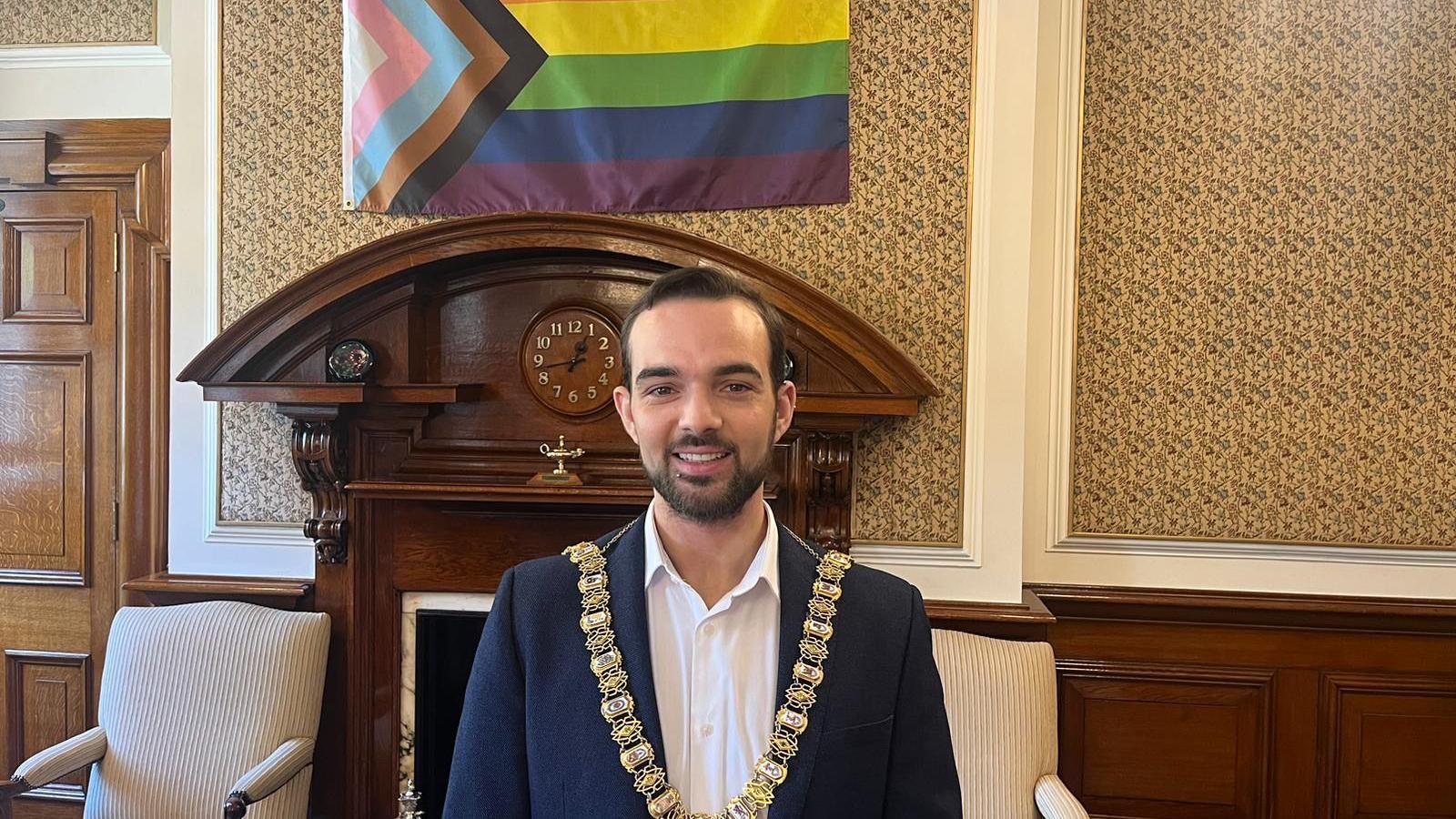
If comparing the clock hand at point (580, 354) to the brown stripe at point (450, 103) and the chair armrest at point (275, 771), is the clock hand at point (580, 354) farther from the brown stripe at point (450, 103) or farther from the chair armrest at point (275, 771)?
the chair armrest at point (275, 771)

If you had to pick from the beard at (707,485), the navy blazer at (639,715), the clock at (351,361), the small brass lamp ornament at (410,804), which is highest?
the clock at (351,361)

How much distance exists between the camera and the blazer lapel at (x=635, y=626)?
44.9 inches

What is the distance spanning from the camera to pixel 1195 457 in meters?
2.90

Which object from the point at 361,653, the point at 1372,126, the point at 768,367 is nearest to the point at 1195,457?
the point at 1372,126

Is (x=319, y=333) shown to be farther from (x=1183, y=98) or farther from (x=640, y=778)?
(x=1183, y=98)

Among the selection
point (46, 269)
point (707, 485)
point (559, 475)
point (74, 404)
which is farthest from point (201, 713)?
point (707, 485)

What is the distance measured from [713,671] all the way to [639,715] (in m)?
0.11

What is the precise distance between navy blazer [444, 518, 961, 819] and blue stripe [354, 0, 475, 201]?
207 centimetres

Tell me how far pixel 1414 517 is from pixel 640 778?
2.80 meters

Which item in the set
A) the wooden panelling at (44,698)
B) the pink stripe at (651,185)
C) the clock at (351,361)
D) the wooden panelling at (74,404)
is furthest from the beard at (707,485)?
the wooden panelling at (44,698)

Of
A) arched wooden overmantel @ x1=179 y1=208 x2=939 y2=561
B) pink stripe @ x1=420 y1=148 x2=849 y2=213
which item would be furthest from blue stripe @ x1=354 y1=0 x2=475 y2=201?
arched wooden overmantel @ x1=179 y1=208 x2=939 y2=561

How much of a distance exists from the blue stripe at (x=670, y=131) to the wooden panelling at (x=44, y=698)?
236cm

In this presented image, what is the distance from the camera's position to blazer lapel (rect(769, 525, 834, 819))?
1.11 m

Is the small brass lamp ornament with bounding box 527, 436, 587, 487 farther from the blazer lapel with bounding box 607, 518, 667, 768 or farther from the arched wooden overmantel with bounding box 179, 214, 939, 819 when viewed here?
the blazer lapel with bounding box 607, 518, 667, 768
